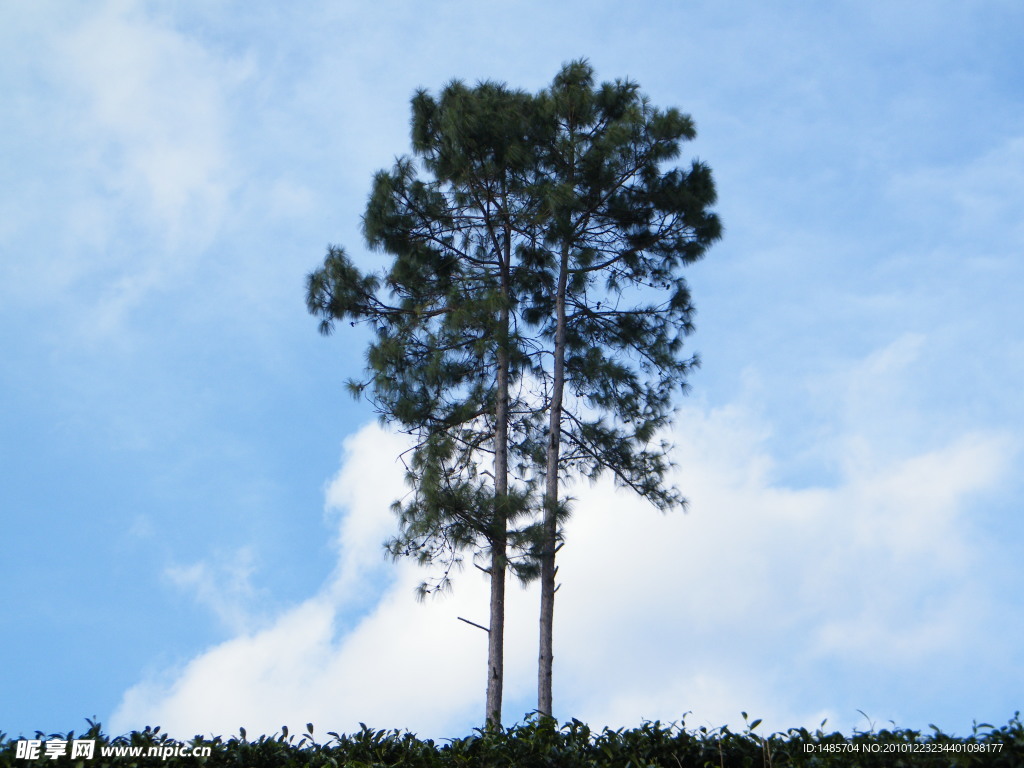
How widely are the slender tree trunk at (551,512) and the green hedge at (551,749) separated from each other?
10.7 ft

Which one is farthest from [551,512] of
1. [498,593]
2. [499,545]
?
[498,593]

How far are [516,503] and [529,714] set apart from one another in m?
3.49

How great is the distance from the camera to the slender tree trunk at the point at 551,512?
334 inches

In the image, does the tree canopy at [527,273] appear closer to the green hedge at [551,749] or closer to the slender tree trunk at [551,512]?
the slender tree trunk at [551,512]

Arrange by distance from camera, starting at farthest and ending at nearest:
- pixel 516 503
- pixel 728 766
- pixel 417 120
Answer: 1. pixel 417 120
2. pixel 516 503
3. pixel 728 766

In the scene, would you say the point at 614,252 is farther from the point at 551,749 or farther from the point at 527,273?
the point at 551,749

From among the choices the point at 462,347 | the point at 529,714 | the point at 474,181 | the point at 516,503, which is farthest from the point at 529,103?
the point at 529,714

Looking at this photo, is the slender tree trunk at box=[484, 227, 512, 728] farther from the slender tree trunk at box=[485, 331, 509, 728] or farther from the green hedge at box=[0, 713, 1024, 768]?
the green hedge at box=[0, 713, 1024, 768]

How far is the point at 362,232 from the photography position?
10.3 meters

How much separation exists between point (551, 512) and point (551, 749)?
4023mm

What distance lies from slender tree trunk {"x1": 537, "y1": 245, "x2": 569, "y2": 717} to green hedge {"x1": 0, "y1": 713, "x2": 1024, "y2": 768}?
10.7 ft

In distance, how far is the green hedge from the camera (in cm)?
461

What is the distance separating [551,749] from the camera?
194 inches

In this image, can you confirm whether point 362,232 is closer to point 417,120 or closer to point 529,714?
point 417,120
